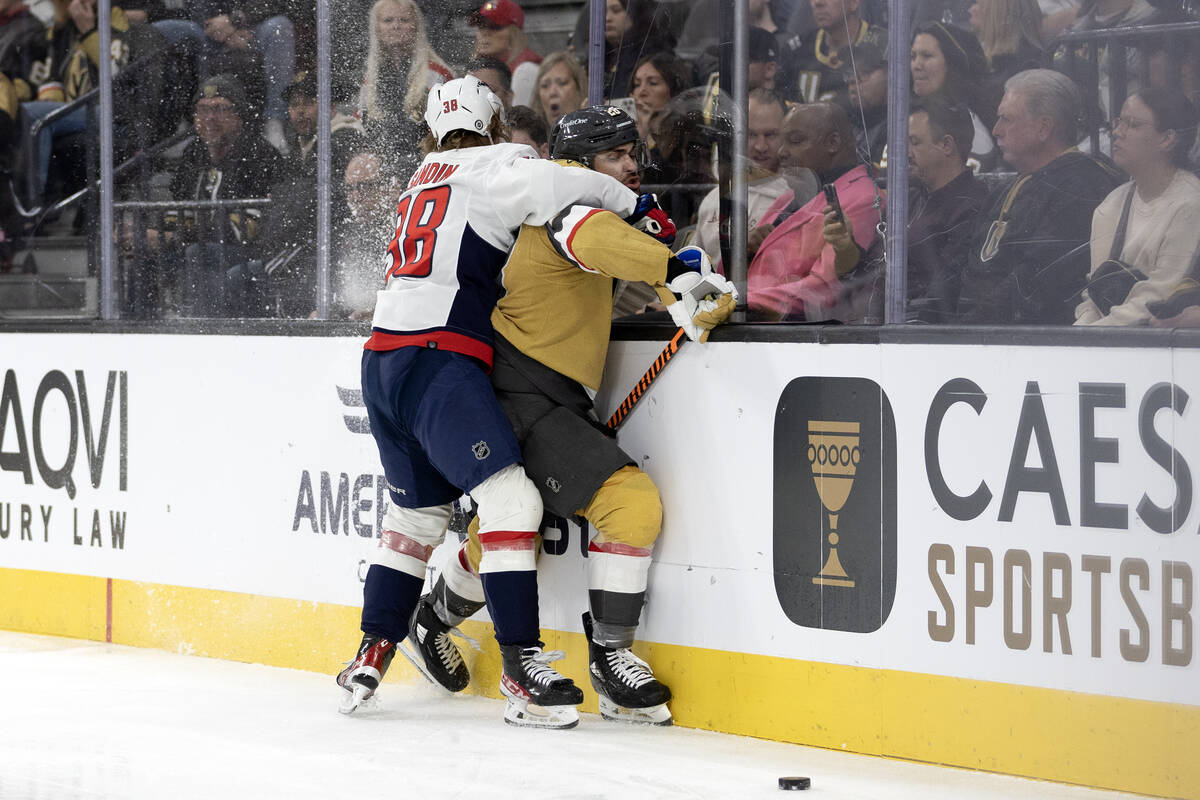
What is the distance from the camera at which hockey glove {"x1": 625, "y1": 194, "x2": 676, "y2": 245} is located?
3553 millimetres

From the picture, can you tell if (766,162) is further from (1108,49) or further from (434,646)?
(434,646)

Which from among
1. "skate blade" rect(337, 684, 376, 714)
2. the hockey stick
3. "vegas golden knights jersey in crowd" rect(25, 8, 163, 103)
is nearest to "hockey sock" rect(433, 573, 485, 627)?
"skate blade" rect(337, 684, 376, 714)

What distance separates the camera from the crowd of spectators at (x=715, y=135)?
9.87 feet

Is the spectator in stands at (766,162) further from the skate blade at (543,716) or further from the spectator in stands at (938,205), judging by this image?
the skate blade at (543,716)

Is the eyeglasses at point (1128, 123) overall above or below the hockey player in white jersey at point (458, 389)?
above

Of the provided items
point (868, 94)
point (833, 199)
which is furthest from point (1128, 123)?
point (833, 199)

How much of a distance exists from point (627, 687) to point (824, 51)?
1.50 meters

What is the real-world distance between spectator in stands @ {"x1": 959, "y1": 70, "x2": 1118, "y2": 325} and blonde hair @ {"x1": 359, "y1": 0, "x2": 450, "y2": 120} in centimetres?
166

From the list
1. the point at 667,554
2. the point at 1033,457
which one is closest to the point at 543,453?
the point at 667,554

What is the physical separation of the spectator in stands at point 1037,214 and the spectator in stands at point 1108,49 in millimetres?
41

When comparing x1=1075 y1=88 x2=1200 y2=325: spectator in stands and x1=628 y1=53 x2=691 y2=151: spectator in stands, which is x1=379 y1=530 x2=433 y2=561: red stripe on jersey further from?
x1=1075 y1=88 x2=1200 y2=325: spectator in stands

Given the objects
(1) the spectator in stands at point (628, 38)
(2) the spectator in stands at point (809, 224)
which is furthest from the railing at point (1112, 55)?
(1) the spectator in stands at point (628, 38)

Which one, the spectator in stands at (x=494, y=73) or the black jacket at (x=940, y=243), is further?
the spectator in stands at (x=494, y=73)

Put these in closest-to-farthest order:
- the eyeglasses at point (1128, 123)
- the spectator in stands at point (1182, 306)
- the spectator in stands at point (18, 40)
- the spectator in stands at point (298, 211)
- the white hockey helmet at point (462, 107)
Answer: the spectator in stands at point (1182, 306)
the eyeglasses at point (1128, 123)
the white hockey helmet at point (462, 107)
the spectator in stands at point (298, 211)
the spectator in stands at point (18, 40)
